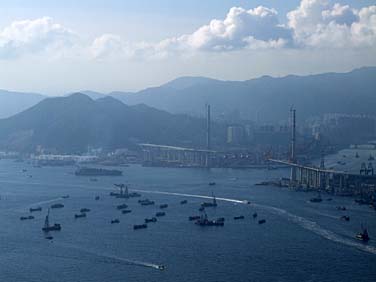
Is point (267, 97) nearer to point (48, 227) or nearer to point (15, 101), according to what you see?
point (15, 101)

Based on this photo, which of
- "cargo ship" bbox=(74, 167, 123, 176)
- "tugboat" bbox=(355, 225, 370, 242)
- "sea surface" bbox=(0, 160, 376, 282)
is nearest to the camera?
"sea surface" bbox=(0, 160, 376, 282)

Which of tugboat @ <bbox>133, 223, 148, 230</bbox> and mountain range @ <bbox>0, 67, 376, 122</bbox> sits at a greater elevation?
mountain range @ <bbox>0, 67, 376, 122</bbox>

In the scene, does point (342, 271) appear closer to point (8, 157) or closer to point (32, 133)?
point (8, 157)

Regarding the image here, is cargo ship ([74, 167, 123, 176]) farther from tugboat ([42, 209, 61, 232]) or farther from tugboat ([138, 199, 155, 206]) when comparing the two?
tugboat ([42, 209, 61, 232])

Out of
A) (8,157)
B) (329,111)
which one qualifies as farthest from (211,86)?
(8,157)

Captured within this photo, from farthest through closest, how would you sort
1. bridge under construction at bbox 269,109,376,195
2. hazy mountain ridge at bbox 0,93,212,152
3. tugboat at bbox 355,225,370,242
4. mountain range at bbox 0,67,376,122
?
mountain range at bbox 0,67,376,122 → hazy mountain ridge at bbox 0,93,212,152 → bridge under construction at bbox 269,109,376,195 → tugboat at bbox 355,225,370,242

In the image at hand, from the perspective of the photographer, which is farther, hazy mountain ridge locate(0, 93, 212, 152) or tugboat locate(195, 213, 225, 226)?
hazy mountain ridge locate(0, 93, 212, 152)

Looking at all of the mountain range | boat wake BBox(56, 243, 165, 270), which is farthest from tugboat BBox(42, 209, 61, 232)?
the mountain range

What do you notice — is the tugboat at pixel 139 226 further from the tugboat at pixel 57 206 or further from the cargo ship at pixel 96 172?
the cargo ship at pixel 96 172
